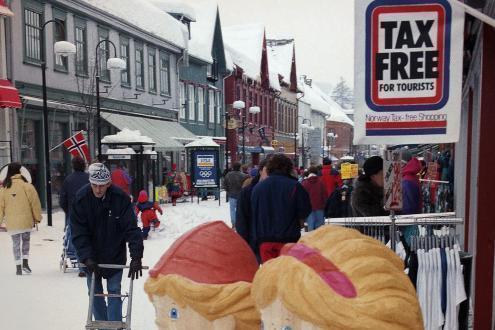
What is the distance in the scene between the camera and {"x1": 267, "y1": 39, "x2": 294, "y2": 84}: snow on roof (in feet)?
174

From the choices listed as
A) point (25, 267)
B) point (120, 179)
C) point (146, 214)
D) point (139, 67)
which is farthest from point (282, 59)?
point (25, 267)

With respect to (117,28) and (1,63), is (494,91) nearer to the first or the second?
(1,63)

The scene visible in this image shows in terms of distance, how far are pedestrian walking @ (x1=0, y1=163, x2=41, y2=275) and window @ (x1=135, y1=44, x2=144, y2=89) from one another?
16302mm

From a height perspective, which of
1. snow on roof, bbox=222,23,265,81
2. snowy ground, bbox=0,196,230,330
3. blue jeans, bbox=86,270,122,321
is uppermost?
snow on roof, bbox=222,23,265,81

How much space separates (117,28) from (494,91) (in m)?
20.1

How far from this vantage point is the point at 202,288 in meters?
3.18

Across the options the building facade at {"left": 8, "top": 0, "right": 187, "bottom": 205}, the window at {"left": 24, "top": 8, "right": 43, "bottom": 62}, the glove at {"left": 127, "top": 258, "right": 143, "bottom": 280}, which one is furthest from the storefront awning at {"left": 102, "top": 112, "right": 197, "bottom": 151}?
the glove at {"left": 127, "top": 258, "right": 143, "bottom": 280}

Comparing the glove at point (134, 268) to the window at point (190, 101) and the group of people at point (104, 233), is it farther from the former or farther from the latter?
the window at point (190, 101)

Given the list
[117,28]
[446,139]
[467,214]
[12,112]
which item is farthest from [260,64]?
[446,139]

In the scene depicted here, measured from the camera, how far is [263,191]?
5.83m

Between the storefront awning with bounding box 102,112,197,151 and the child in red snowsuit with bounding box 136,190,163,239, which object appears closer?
the child in red snowsuit with bounding box 136,190,163,239

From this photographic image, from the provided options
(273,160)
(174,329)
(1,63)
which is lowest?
(174,329)

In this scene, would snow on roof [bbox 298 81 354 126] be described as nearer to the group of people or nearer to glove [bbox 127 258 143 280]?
the group of people

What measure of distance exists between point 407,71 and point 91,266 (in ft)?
10.8
